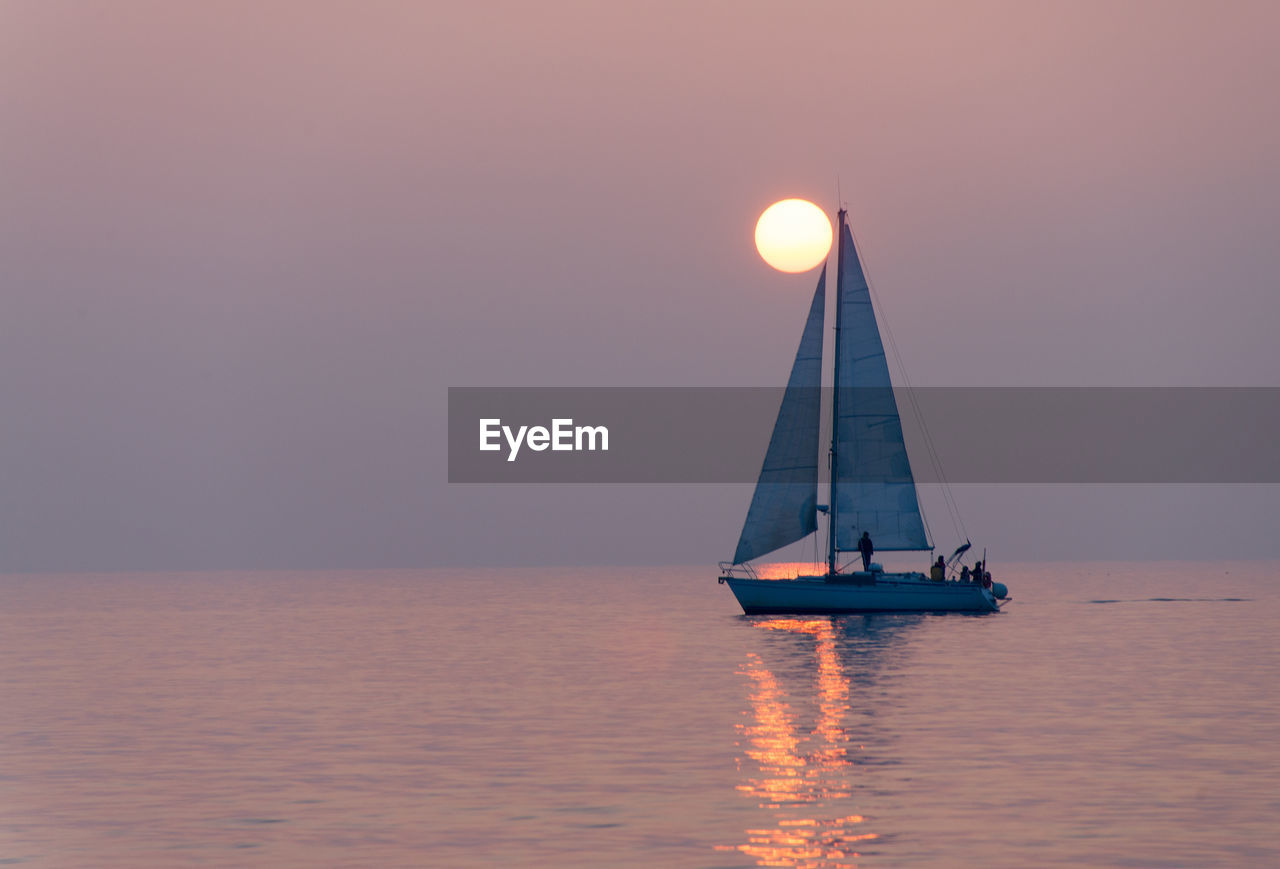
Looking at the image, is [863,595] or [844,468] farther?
[844,468]

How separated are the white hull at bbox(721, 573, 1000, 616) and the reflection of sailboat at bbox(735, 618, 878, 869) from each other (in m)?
25.7

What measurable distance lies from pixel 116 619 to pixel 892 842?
106756mm

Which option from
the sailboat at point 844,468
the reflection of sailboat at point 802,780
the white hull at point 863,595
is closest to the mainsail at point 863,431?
the sailboat at point 844,468

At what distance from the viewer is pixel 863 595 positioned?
77000mm

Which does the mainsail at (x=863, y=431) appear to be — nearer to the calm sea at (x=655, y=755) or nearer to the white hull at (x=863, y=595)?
the white hull at (x=863, y=595)

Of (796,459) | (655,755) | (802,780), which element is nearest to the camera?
(802,780)

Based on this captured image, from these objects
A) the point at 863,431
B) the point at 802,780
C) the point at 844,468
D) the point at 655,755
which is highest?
the point at 863,431

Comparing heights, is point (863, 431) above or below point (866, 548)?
above

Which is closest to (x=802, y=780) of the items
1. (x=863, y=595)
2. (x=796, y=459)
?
(x=863, y=595)

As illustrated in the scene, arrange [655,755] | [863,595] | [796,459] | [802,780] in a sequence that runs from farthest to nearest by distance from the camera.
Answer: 1. [796,459]
2. [863,595]
3. [655,755]
4. [802,780]

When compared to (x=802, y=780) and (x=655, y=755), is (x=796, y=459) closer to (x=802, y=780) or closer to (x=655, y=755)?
(x=655, y=755)

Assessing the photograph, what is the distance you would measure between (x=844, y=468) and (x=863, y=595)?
683cm

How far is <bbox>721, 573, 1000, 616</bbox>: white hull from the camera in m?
77.0

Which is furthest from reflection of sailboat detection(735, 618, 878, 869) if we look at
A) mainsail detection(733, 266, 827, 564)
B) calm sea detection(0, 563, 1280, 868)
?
mainsail detection(733, 266, 827, 564)
